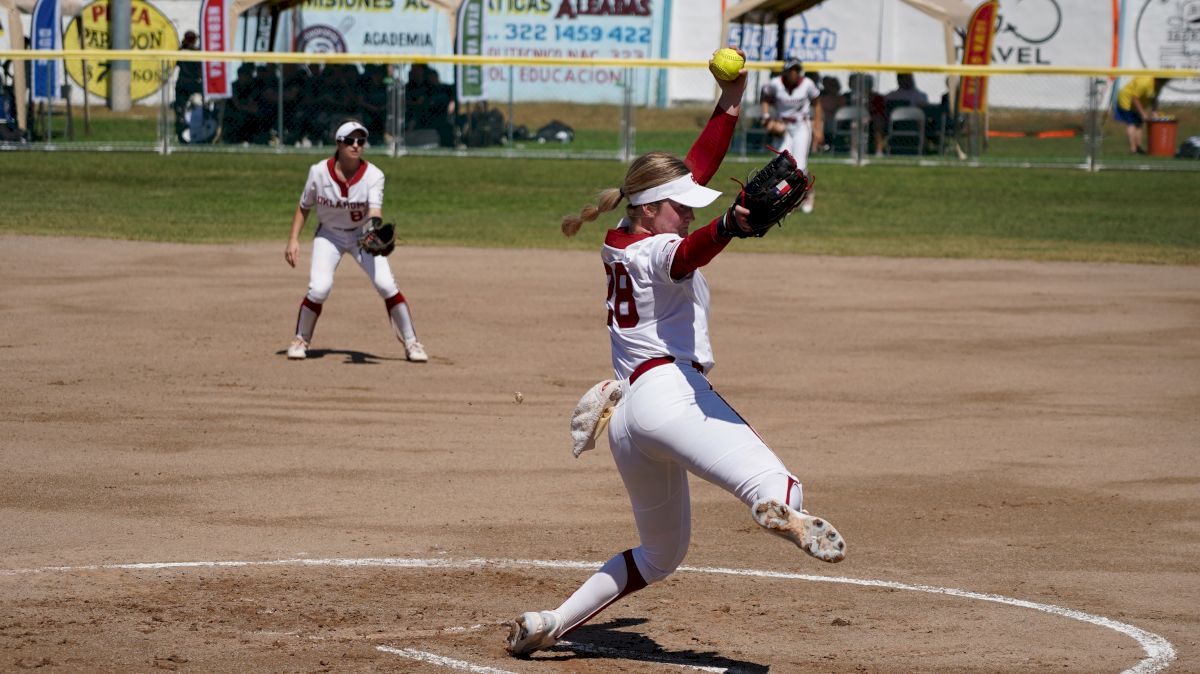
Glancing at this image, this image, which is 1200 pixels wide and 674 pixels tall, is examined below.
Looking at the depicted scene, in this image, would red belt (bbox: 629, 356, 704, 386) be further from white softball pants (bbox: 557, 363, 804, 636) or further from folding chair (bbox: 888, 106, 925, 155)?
folding chair (bbox: 888, 106, 925, 155)

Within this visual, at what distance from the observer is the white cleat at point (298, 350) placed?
12.9 metres

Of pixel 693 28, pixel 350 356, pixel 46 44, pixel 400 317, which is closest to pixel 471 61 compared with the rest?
pixel 46 44

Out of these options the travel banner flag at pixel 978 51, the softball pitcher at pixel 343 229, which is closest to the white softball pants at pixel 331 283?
the softball pitcher at pixel 343 229

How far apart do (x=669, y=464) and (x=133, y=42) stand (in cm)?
3612

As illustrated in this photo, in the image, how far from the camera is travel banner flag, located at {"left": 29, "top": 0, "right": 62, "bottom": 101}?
2961cm

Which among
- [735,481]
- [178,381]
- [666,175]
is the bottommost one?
[178,381]

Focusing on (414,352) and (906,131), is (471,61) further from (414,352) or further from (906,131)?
(414,352)

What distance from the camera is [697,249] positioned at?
5.17 meters

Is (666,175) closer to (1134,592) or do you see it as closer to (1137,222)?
(1134,592)

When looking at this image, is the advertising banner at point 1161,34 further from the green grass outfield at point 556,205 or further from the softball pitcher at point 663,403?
the softball pitcher at point 663,403

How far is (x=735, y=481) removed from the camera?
5.29 metres

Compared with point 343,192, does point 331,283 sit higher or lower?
lower

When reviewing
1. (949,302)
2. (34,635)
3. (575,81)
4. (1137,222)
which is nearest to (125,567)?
(34,635)

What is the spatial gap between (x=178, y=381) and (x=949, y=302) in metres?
8.26
